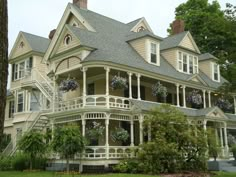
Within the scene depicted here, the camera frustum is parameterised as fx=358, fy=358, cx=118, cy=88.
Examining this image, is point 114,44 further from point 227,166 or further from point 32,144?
point 227,166

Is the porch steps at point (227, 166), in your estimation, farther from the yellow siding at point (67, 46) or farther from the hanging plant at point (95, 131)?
the yellow siding at point (67, 46)

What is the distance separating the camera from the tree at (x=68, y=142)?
21047mm

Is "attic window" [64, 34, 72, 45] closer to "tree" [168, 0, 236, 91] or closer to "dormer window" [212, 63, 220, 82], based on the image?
"dormer window" [212, 63, 220, 82]

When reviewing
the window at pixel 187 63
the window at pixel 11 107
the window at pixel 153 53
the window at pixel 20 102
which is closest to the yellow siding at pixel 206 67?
the window at pixel 187 63

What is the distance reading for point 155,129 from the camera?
2280 cm

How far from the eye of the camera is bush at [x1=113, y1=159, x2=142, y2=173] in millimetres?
21375

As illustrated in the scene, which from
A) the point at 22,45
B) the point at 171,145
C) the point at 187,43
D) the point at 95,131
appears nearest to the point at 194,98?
the point at 187,43

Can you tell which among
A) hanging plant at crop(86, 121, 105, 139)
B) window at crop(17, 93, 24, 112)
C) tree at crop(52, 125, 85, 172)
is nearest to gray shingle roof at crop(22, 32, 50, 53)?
window at crop(17, 93, 24, 112)

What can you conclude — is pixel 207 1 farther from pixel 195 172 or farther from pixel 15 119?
pixel 195 172

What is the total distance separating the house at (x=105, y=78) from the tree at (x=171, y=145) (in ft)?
4.08

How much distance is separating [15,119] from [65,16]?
37.5 ft

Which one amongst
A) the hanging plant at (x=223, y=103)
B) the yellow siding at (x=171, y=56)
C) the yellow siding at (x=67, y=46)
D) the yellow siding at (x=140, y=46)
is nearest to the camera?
the yellow siding at (x=67, y=46)

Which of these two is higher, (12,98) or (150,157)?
(12,98)

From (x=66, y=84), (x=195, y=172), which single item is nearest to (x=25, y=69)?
(x=66, y=84)
